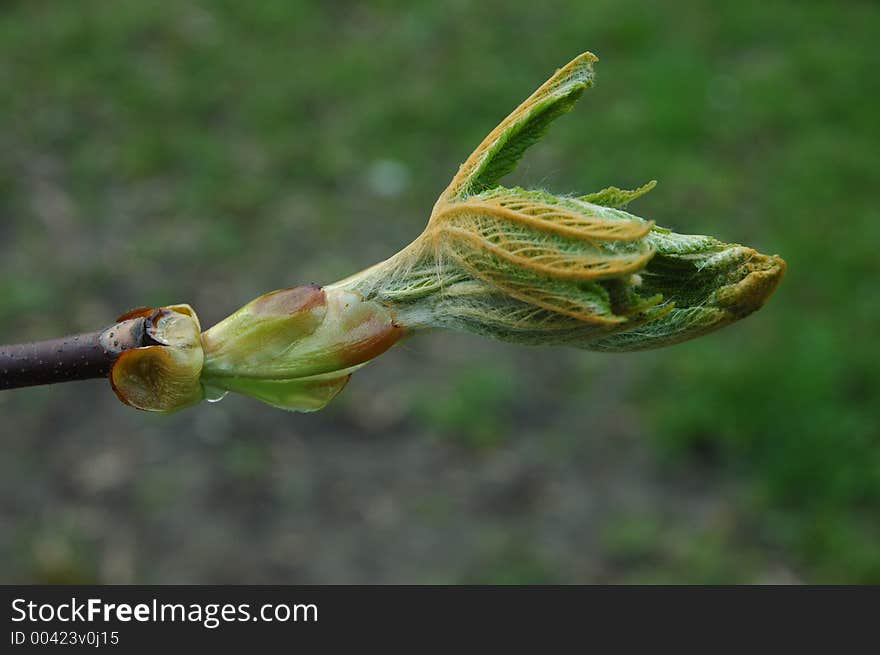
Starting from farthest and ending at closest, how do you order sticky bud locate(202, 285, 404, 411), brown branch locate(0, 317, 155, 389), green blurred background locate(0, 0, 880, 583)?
1. green blurred background locate(0, 0, 880, 583)
2. sticky bud locate(202, 285, 404, 411)
3. brown branch locate(0, 317, 155, 389)

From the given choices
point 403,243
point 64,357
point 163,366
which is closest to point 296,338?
A: point 163,366

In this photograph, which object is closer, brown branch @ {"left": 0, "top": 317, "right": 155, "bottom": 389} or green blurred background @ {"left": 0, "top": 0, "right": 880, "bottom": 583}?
brown branch @ {"left": 0, "top": 317, "right": 155, "bottom": 389}

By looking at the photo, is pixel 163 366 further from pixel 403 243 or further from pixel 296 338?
pixel 403 243

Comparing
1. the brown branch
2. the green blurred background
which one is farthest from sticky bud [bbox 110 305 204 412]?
the green blurred background

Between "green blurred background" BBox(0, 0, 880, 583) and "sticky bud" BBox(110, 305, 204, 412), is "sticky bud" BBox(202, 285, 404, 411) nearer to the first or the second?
"sticky bud" BBox(110, 305, 204, 412)

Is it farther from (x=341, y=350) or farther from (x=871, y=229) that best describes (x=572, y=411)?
(x=341, y=350)

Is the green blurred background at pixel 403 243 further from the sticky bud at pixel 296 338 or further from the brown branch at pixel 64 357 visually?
the brown branch at pixel 64 357

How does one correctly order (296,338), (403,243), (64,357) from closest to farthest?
(64,357) → (296,338) → (403,243)
